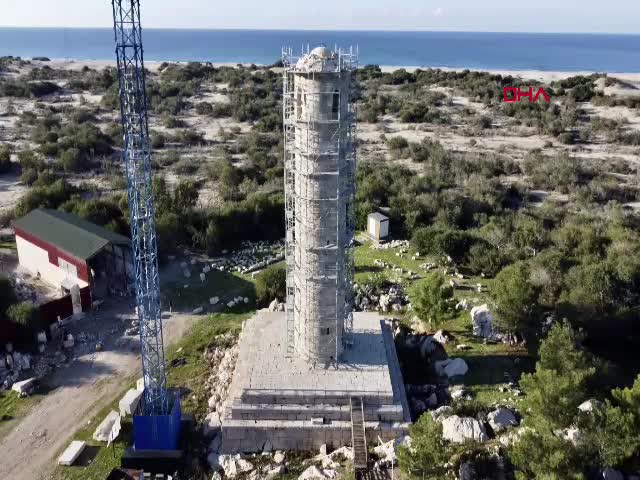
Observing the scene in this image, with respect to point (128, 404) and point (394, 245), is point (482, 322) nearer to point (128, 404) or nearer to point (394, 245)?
point (394, 245)

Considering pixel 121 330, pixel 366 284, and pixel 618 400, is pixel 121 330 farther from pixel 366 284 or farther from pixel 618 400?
pixel 618 400

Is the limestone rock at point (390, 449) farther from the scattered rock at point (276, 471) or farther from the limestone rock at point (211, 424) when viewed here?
the limestone rock at point (211, 424)

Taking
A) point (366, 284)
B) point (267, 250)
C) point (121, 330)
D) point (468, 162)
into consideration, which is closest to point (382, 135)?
point (468, 162)

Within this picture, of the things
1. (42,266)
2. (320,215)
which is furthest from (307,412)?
(42,266)

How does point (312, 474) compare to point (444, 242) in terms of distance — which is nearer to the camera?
point (312, 474)

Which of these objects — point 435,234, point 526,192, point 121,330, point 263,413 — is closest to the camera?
point 263,413

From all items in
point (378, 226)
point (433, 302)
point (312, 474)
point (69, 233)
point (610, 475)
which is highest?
point (69, 233)

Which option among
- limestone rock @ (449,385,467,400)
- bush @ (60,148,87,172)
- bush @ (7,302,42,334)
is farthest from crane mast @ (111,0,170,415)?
bush @ (60,148,87,172)
